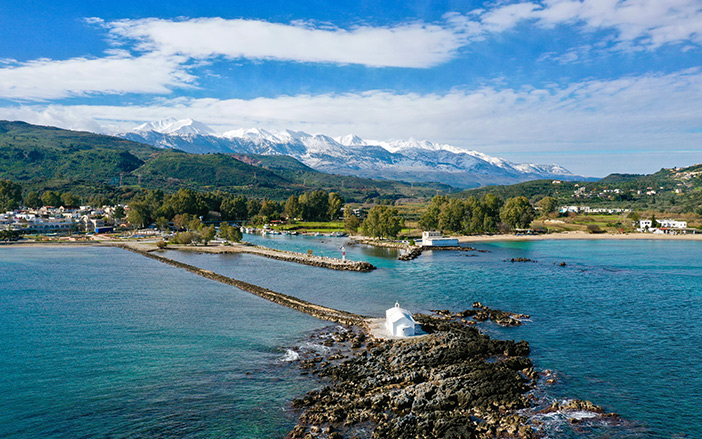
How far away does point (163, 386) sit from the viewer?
22.6 metres

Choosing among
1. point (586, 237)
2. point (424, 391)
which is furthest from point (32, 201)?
point (424, 391)

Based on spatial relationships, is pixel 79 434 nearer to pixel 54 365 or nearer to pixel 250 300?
pixel 54 365

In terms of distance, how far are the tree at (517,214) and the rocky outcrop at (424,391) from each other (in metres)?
82.5

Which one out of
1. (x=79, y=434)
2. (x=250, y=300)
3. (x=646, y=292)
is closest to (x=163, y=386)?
(x=79, y=434)

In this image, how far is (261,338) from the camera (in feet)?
98.4

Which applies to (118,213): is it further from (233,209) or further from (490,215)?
(490,215)

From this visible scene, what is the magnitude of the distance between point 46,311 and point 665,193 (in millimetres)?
194130

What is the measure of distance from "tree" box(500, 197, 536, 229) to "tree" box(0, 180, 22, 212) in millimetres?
134250

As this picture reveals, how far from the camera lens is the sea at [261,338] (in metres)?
19.7

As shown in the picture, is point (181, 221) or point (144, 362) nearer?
point (144, 362)

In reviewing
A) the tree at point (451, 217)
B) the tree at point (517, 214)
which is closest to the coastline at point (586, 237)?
the tree at point (451, 217)

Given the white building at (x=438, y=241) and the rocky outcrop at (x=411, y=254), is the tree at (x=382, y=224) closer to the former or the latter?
the white building at (x=438, y=241)

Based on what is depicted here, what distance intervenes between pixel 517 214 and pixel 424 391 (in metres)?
92.0

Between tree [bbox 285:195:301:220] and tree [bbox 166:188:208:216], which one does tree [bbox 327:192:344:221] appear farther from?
tree [bbox 166:188:208:216]
